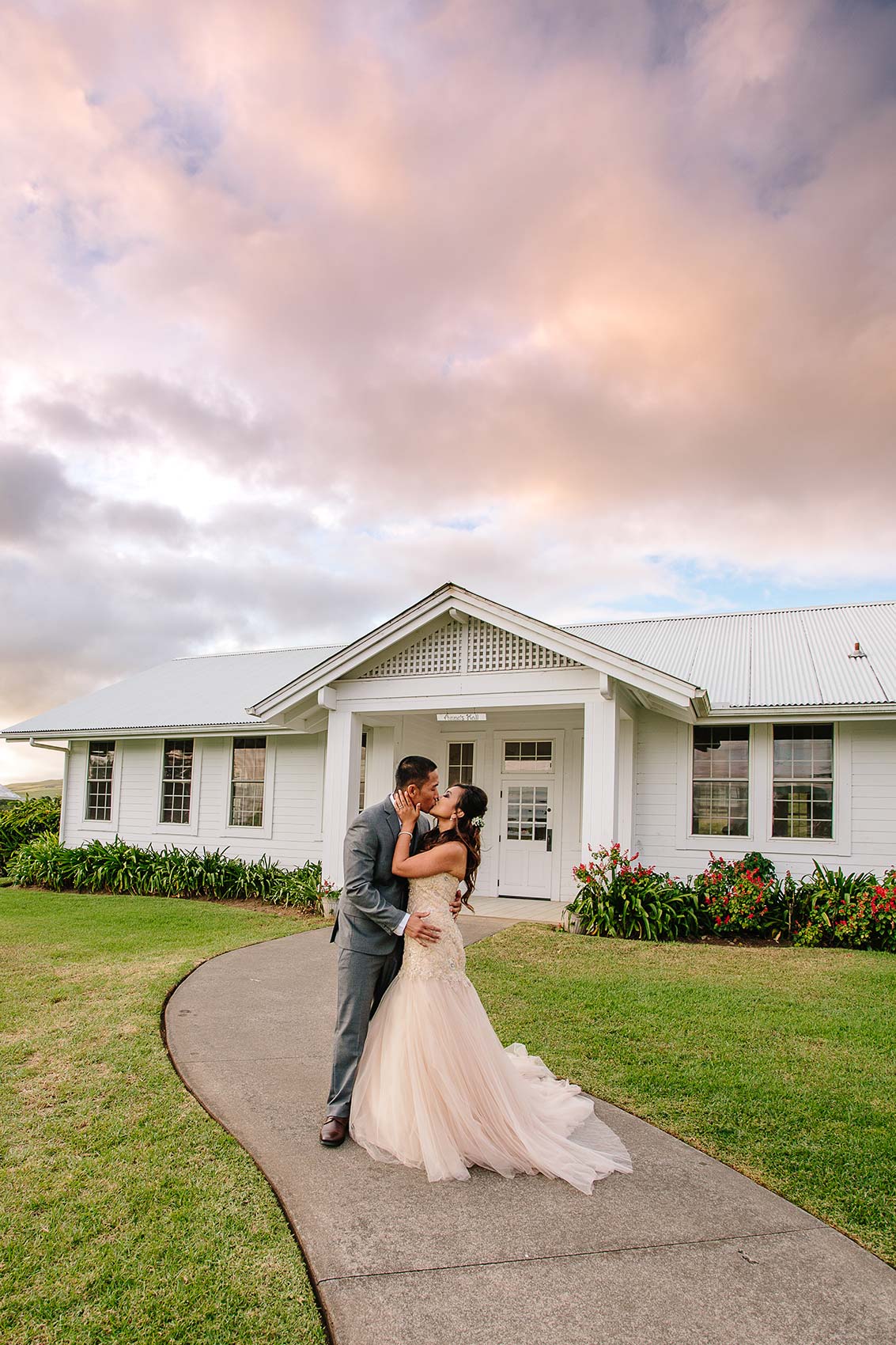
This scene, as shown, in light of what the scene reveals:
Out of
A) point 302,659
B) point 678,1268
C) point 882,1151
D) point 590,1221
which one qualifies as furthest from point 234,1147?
point 302,659

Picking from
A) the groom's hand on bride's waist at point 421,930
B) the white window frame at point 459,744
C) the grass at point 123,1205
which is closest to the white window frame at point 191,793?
the white window frame at point 459,744

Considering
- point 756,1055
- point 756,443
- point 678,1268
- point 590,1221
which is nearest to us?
point 678,1268

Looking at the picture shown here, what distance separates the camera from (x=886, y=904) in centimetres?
1052

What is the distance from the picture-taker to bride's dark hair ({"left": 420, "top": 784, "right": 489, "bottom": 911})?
4543 millimetres

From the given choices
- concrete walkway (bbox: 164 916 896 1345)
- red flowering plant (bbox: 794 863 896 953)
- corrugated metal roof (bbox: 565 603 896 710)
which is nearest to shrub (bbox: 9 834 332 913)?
corrugated metal roof (bbox: 565 603 896 710)

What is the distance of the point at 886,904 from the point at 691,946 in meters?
2.57

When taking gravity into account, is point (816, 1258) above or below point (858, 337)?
below

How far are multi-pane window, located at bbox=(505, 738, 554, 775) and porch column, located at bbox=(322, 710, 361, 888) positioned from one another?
3038 mm

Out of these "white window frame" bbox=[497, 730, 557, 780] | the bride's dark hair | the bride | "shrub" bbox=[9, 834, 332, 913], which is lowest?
"shrub" bbox=[9, 834, 332, 913]

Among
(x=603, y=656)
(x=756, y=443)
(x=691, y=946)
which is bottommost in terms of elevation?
(x=691, y=946)

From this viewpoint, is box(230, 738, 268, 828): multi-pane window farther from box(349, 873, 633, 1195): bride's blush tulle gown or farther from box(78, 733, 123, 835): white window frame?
box(349, 873, 633, 1195): bride's blush tulle gown

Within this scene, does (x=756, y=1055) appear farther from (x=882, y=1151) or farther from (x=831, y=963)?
(x=831, y=963)

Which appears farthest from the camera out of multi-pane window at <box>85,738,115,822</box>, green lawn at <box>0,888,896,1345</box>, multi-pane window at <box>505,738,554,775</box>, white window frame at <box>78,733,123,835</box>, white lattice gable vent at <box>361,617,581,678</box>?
multi-pane window at <box>85,738,115,822</box>

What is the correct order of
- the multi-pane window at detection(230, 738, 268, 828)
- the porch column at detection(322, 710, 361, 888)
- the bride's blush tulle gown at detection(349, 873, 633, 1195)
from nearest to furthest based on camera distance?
the bride's blush tulle gown at detection(349, 873, 633, 1195) < the porch column at detection(322, 710, 361, 888) < the multi-pane window at detection(230, 738, 268, 828)
